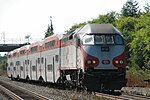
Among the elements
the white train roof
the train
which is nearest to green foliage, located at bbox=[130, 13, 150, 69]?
the train

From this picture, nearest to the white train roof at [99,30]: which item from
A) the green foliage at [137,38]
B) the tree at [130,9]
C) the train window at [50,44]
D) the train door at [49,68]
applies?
the train window at [50,44]

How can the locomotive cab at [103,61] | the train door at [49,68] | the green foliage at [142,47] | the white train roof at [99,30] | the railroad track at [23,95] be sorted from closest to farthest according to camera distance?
the locomotive cab at [103,61], the white train roof at [99,30], the railroad track at [23,95], the train door at [49,68], the green foliage at [142,47]

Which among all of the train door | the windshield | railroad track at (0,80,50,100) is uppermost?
the windshield

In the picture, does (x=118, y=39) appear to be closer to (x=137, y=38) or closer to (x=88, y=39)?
(x=88, y=39)

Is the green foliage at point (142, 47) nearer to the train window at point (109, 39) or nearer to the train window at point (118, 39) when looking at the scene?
the train window at point (118, 39)

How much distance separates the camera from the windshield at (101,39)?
62.6 ft

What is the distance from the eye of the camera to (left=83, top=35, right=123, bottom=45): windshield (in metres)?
19.1

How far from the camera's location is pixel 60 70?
953 inches

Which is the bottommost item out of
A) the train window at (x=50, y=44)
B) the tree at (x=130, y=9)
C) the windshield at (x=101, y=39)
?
the windshield at (x=101, y=39)

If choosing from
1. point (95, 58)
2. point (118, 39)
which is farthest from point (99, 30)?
point (95, 58)

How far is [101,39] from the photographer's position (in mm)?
19203

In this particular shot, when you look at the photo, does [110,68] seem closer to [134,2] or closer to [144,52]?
[144,52]

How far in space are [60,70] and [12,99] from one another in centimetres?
478

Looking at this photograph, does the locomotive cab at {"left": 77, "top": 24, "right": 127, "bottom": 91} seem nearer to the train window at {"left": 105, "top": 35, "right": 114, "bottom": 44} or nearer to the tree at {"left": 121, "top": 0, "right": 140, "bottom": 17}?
the train window at {"left": 105, "top": 35, "right": 114, "bottom": 44}
